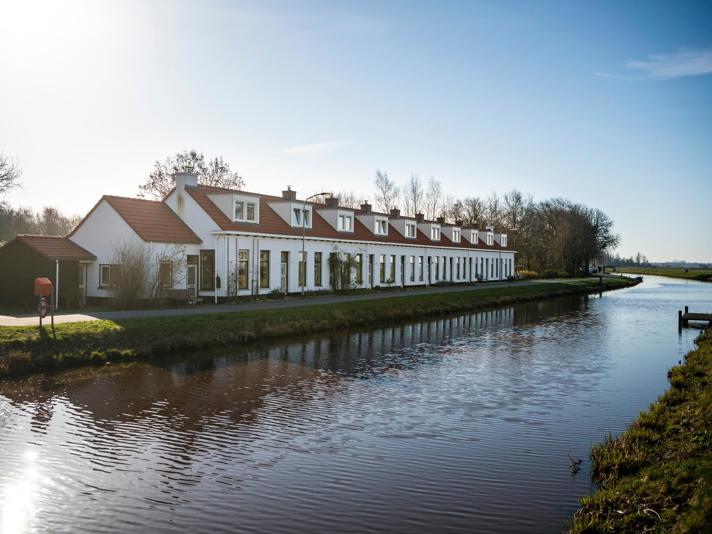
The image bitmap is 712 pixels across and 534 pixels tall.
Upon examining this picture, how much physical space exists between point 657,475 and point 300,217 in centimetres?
2758

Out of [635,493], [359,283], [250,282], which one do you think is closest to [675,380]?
[635,493]

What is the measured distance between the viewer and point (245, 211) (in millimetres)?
29359

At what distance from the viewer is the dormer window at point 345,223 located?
3641cm

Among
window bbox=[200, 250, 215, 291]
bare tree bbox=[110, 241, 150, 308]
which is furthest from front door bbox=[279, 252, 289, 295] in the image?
bare tree bbox=[110, 241, 150, 308]

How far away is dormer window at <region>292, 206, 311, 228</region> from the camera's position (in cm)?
3222

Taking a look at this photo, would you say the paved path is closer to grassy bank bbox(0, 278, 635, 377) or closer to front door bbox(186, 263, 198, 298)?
grassy bank bbox(0, 278, 635, 377)

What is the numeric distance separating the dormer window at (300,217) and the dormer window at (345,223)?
294cm

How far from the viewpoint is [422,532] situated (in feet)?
20.4

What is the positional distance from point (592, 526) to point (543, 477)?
6.40ft

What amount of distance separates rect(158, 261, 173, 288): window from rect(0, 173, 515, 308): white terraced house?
39 millimetres

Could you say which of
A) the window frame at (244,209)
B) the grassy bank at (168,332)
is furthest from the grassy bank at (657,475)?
the window frame at (244,209)

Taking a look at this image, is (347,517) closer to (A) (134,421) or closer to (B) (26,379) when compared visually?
(A) (134,421)

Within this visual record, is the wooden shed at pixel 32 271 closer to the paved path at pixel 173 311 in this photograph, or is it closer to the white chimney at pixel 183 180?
the paved path at pixel 173 311

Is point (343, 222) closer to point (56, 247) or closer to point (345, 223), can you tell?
point (345, 223)
